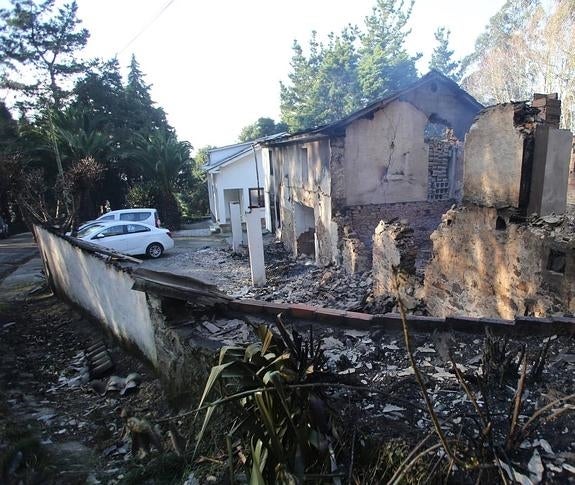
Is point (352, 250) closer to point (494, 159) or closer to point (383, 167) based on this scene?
point (383, 167)

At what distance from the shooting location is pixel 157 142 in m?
24.5

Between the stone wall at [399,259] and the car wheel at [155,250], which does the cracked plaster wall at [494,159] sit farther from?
the car wheel at [155,250]

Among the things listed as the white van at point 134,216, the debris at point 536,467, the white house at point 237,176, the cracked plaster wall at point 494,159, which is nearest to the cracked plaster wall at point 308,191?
the white house at point 237,176

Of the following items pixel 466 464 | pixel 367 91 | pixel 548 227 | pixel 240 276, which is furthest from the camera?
pixel 367 91

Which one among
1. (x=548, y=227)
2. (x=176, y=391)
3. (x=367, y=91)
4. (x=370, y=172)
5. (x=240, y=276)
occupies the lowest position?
(x=240, y=276)

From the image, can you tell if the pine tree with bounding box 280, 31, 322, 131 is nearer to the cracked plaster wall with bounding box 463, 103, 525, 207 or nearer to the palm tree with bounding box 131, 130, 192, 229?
the palm tree with bounding box 131, 130, 192, 229

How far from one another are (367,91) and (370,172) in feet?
87.6

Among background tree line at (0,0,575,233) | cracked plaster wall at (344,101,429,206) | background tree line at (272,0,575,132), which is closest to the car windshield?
background tree line at (0,0,575,233)

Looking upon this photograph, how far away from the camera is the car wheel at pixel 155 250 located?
16.6 meters

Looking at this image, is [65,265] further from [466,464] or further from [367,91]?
[367,91]

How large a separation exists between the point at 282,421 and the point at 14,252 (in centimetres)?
2123

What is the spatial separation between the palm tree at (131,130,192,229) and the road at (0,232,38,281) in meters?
7.60

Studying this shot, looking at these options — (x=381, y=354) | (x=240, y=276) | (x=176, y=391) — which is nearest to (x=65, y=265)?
(x=240, y=276)

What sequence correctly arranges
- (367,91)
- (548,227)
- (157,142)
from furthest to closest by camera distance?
(367,91), (157,142), (548,227)
